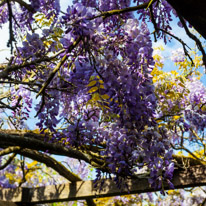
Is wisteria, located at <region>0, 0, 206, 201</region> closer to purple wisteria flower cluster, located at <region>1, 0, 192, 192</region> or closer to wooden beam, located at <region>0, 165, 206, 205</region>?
purple wisteria flower cluster, located at <region>1, 0, 192, 192</region>

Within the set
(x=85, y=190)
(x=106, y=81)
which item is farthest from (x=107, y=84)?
(x=85, y=190)

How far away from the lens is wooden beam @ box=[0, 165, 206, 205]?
3.70 metres

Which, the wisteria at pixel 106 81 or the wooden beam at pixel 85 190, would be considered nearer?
the wisteria at pixel 106 81

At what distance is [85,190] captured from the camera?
14.1 feet

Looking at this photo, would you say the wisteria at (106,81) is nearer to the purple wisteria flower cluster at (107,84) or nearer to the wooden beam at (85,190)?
the purple wisteria flower cluster at (107,84)

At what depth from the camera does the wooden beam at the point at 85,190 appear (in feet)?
12.1

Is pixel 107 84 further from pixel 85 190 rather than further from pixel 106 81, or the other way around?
pixel 85 190

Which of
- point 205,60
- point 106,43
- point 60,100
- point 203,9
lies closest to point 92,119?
point 60,100

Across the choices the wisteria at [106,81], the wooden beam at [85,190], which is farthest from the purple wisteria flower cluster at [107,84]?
the wooden beam at [85,190]

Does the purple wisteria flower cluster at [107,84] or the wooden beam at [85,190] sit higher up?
the purple wisteria flower cluster at [107,84]

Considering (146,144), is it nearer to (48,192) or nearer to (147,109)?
(147,109)

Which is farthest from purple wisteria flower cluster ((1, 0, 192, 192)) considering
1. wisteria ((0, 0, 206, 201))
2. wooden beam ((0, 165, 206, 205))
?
wooden beam ((0, 165, 206, 205))

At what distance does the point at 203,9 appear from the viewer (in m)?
1.39

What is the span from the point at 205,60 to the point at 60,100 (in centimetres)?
136
